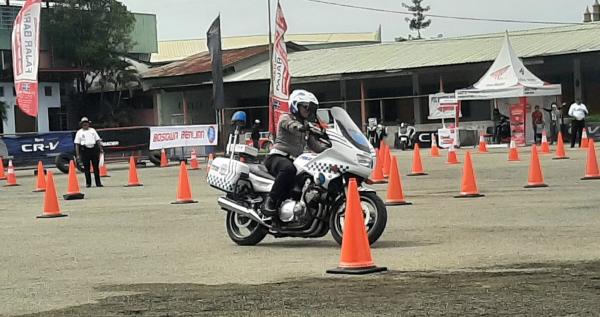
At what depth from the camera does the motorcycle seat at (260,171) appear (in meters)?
11.7

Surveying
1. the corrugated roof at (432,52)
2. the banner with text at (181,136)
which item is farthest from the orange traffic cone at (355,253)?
the corrugated roof at (432,52)

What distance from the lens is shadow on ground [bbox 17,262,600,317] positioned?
6.91 meters

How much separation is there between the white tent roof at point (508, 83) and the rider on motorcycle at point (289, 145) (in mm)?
28321

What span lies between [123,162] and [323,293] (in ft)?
104

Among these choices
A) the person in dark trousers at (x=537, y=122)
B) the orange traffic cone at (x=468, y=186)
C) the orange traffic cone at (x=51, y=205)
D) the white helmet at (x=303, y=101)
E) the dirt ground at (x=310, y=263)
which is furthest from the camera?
the person in dark trousers at (x=537, y=122)

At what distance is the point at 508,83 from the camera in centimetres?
3894

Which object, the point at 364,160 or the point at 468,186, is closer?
the point at 364,160

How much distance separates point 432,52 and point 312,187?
3988 centimetres

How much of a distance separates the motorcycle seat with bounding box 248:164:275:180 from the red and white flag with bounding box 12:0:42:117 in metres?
21.8

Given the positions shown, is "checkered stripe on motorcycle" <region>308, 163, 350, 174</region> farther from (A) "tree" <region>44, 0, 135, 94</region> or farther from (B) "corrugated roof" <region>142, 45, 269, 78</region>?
(A) "tree" <region>44, 0, 135, 94</region>

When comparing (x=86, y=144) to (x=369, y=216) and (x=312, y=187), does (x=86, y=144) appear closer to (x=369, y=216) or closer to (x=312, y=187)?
(x=312, y=187)

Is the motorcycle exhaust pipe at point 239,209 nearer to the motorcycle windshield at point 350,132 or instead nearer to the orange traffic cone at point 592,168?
the motorcycle windshield at point 350,132

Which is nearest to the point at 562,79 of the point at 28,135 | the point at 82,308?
the point at 28,135

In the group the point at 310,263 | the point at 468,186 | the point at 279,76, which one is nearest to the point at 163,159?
the point at 279,76
